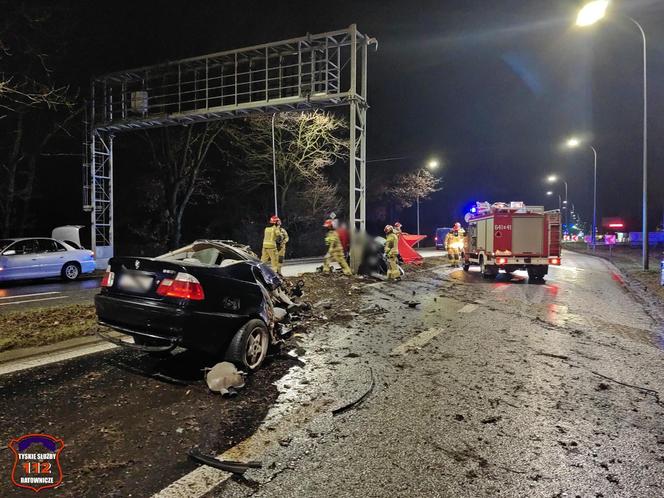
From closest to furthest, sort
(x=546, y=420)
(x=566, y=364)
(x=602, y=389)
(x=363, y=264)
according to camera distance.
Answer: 1. (x=546, y=420)
2. (x=602, y=389)
3. (x=566, y=364)
4. (x=363, y=264)

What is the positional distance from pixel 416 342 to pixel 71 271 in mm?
12133

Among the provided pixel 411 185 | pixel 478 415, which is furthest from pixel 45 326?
pixel 411 185

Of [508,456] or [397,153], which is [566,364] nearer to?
[508,456]

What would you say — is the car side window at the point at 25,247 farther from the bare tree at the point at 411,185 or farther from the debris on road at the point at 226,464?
the bare tree at the point at 411,185

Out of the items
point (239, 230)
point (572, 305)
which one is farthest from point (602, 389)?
point (239, 230)

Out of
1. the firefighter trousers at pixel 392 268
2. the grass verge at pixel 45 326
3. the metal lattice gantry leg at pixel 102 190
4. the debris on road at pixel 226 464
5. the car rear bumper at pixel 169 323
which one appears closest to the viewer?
the debris on road at pixel 226 464

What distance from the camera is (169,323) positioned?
14.6 feet

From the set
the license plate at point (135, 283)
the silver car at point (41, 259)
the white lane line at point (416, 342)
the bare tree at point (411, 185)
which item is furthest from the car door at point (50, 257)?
the bare tree at point (411, 185)

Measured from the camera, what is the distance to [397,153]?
42.0 meters

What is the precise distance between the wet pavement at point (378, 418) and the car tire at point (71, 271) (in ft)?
33.0

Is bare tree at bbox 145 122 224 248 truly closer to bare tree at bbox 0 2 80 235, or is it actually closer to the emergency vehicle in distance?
bare tree at bbox 0 2 80 235

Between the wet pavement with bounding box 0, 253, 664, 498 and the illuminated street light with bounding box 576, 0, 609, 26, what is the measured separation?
7.91 metres

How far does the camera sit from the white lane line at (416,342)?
20.9 ft

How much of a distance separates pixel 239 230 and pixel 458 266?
15.6 m
